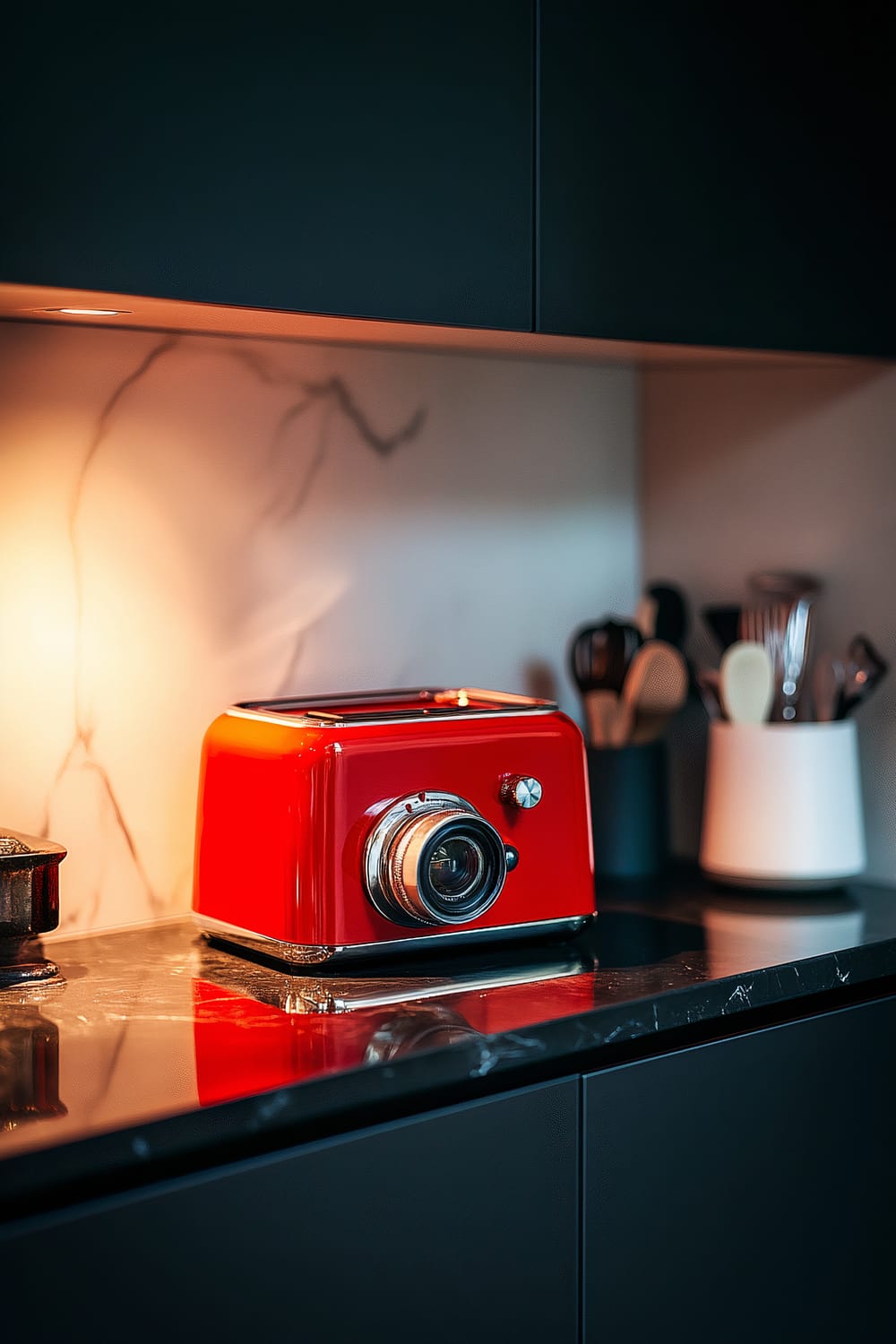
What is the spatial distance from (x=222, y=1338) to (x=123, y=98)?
0.86 metres

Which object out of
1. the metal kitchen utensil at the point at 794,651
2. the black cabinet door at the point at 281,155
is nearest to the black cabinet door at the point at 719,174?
the black cabinet door at the point at 281,155

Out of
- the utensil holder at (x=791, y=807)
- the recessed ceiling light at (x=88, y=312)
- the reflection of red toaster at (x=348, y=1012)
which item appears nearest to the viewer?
the reflection of red toaster at (x=348, y=1012)

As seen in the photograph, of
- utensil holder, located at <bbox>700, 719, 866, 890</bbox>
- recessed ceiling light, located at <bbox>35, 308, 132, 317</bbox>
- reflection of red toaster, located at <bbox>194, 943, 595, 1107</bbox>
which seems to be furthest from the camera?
utensil holder, located at <bbox>700, 719, 866, 890</bbox>

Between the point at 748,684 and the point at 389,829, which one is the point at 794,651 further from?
the point at 389,829

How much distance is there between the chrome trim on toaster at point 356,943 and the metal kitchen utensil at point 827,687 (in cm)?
42

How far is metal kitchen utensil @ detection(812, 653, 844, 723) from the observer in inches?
61.6

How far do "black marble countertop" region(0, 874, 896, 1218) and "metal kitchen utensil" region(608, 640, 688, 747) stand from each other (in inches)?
9.6

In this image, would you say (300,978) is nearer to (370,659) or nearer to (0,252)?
(370,659)

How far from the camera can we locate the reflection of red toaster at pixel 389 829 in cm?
118

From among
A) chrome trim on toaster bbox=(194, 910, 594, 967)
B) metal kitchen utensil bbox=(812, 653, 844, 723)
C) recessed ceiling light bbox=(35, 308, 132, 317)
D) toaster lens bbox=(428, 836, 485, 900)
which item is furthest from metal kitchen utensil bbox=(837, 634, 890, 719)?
recessed ceiling light bbox=(35, 308, 132, 317)

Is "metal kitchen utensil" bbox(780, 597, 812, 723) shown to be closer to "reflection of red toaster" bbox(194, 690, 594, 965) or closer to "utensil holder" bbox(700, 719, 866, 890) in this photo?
"utensil holder" bbox(700, 719, 866, 890)

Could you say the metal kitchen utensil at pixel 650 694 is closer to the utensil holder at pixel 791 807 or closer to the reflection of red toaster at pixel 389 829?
the utensil holder at pixel 791 807

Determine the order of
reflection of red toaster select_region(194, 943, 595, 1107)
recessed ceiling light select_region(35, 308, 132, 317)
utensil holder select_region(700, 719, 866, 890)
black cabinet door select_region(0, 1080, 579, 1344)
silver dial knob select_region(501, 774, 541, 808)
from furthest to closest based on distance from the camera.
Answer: utensil holder select_region(700, 719, 866, 890) → silver dial knob select_region(501, 774, 541, 808) → recessed ceiling light select_region(35, 308, 132, 317) → reflection of red toaster select_region(194, 943, 595, 1107) → black cabinet door select_region(0, 1080, 579, 1344)

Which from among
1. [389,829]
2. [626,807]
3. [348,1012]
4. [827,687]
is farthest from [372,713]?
[827,687]
